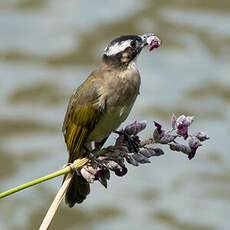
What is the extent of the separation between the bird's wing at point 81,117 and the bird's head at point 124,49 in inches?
8.3

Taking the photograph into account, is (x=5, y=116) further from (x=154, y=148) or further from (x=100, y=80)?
(x=154, y=148)

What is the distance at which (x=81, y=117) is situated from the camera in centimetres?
618

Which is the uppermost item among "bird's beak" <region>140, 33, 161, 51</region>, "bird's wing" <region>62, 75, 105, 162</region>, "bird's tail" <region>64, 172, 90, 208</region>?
"bird's beak" <region>140, 33, 161, 51</region>

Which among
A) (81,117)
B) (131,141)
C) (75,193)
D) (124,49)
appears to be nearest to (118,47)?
(124,49)

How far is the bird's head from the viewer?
20.4ft

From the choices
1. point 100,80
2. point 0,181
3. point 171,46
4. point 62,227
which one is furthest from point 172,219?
point 100,80

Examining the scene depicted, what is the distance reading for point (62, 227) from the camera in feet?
41.0

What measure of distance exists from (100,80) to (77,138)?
17.8 inches

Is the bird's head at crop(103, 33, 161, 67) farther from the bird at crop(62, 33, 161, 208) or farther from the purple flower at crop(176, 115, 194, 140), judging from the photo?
the purple flower at crop(176, 115, 194, 140)

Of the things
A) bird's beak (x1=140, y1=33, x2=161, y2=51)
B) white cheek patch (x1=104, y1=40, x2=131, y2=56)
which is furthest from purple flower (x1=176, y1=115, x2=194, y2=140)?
white cheek patch (x1=104, y1=40, x2=131, y2=56)

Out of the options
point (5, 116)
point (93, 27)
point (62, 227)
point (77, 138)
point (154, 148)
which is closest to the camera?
point (154, 148)

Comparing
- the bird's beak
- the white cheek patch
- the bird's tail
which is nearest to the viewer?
the bird's beak

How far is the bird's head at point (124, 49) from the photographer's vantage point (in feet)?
20.4

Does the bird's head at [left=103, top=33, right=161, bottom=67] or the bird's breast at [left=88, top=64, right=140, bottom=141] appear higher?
the bird's head at [left=103, top=33, right=161, bottom=67]
